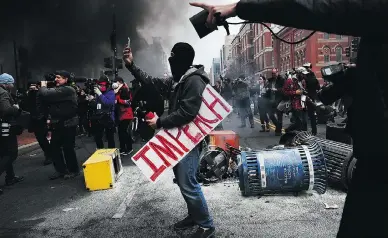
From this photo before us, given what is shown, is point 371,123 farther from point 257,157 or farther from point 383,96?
point 257,157

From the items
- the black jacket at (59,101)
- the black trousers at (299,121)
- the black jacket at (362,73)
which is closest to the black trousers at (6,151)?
the black jacket at (59,101)

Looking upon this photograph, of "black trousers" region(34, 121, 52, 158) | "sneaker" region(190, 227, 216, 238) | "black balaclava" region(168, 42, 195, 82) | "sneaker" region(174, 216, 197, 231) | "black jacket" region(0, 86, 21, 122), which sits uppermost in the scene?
"black balaclava" region(168, 42, 195, 82)

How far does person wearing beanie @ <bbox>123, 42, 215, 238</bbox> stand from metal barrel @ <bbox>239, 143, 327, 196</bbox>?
3.66ft

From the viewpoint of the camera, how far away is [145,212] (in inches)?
157

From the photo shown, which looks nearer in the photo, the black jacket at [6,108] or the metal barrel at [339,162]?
the metal barrel at [339,162]

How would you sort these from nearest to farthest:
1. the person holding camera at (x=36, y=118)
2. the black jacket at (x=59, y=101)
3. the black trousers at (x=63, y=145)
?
the black jacket at (x=59, y=101), the black trousers at (x=63, y=145), the person holding camera at (x=36, y=118)

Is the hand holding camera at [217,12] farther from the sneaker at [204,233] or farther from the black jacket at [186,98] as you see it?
the sneaker at [204,233]

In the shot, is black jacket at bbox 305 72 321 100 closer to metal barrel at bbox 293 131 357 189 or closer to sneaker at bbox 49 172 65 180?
metal barrel at bbox 293 131 357 189

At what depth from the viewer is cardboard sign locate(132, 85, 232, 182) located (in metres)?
2.97

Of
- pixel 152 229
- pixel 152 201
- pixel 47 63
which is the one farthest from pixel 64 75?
pixel 47 63

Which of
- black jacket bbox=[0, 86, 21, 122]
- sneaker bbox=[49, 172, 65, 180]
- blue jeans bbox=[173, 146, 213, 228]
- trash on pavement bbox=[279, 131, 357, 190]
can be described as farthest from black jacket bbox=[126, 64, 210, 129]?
sneaker bbox=[49, 172, 65, 180]

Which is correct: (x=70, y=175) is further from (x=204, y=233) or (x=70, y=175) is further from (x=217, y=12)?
(x=217, y=12)

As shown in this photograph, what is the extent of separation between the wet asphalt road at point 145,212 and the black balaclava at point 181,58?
1.73 metres

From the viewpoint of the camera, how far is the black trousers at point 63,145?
576 cm
